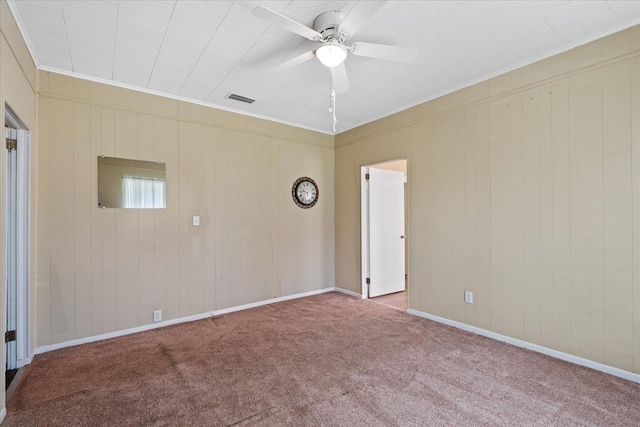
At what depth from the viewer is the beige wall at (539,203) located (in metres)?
2.34

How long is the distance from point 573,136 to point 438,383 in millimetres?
2290

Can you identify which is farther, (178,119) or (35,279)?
(178,119)

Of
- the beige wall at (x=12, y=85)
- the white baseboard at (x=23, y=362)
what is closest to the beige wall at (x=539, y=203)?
the beige wall at (x=12, y=85)

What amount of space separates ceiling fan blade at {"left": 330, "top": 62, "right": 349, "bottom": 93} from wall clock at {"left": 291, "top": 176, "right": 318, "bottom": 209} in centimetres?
213

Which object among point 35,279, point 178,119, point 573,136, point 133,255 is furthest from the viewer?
point 178,119

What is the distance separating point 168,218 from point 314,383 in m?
2.42

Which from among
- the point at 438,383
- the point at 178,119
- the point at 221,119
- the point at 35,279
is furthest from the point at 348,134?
the point at 35,279

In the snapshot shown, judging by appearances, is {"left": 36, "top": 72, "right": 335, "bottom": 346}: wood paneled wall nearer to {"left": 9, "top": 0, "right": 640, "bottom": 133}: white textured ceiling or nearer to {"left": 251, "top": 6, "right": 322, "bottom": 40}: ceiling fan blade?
{"left": 9, "top": 0, "right": 640, "bottom": 133}: white textured ceiling

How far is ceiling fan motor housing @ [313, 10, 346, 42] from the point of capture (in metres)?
2.05

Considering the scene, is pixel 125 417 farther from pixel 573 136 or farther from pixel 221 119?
pixel 573 136

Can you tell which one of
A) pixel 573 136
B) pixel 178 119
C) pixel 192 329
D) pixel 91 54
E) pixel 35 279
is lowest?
pixel 192 329

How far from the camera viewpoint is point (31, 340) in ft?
8.78

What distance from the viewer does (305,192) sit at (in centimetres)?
475

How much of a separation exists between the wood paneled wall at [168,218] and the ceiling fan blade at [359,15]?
247 centimetres
